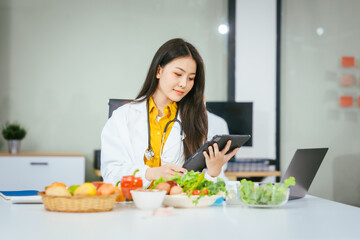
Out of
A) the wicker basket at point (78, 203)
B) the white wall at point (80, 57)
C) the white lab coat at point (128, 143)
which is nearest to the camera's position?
the wicker basket at point (78, 203)

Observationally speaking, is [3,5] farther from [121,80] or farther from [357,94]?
[357,94]

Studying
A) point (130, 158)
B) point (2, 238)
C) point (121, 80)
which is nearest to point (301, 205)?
point (130, 158)

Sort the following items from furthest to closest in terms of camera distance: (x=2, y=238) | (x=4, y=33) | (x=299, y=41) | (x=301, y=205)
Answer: (x=299, y=41) → (x=4, y=33) → (x=301, y=205) → (x=2, y=238)

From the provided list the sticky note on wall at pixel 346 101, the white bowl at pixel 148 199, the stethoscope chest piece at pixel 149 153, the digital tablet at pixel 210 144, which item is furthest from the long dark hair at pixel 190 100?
the sticky note on wall at pixel 346 101

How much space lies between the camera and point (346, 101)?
19.4 ft

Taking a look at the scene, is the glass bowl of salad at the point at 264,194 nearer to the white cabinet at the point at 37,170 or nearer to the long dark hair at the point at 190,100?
the long dark hair at the point at 190,100

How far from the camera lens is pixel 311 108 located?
5863mm

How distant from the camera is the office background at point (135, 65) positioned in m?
5.32

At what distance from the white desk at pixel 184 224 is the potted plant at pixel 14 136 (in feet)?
9.95

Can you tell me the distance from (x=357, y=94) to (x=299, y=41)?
36.7 inches

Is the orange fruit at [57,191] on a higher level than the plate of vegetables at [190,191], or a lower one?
higher

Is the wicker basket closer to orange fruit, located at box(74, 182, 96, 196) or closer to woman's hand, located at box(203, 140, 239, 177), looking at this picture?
orange fruit, located at box(74, 182, 96, 196)

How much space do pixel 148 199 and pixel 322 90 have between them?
446 cm

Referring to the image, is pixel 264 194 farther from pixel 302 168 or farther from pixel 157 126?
pixel 157 126
